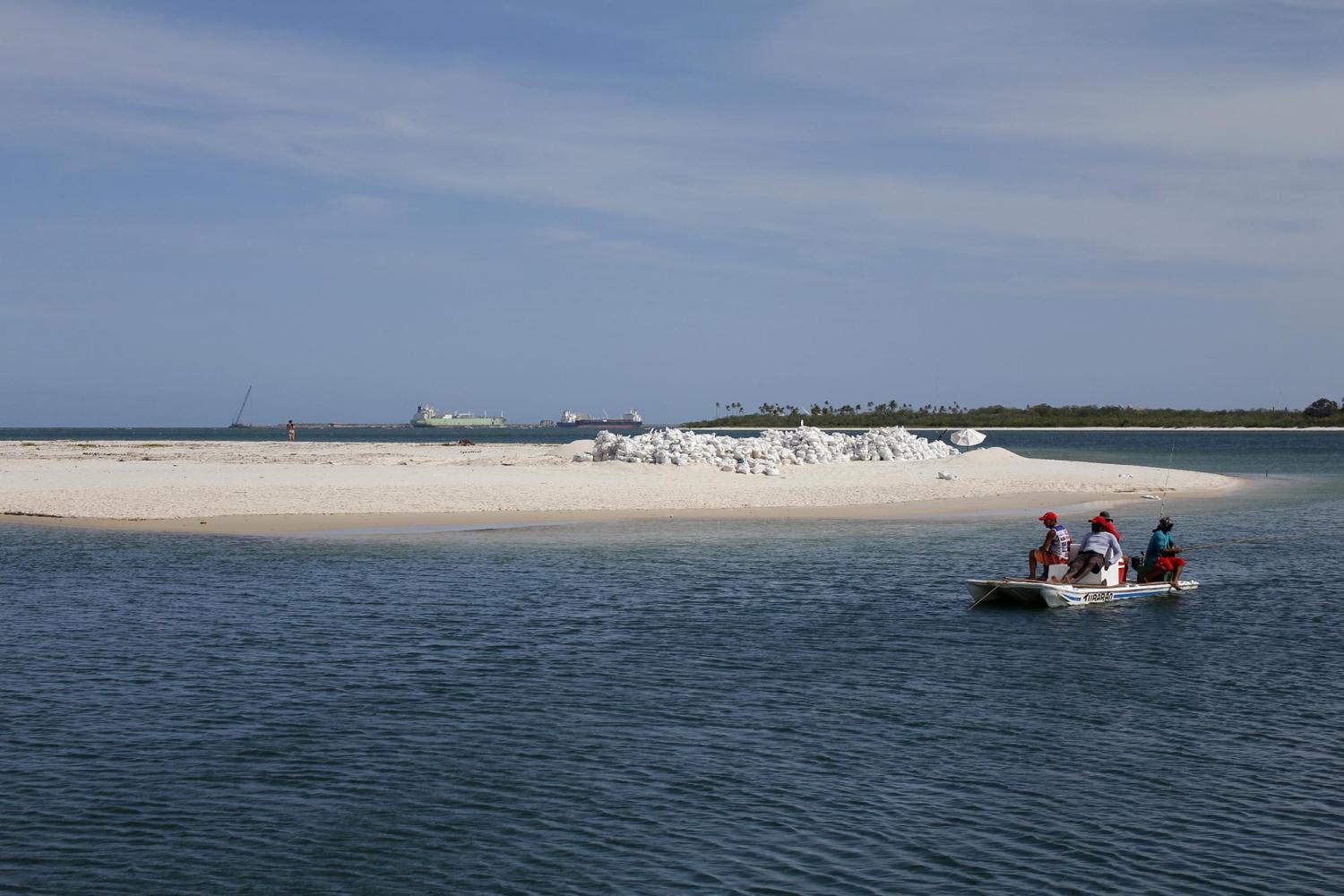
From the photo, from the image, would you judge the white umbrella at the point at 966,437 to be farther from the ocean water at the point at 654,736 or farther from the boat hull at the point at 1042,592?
the boat hull at the point at 1042,592

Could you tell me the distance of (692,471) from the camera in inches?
2095

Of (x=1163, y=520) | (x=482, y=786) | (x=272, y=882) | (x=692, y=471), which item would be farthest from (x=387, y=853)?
(x=692, y=471)

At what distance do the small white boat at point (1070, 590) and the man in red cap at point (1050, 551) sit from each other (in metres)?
0.15

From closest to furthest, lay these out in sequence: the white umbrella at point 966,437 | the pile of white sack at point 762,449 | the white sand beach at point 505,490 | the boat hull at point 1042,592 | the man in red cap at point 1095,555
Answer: the boat hull at point 1042,592
the man in red cap at point 1095,555
the white sand beach at point 505,490
the pile of white sack at point 762,449
the white umbrella at point 966,437

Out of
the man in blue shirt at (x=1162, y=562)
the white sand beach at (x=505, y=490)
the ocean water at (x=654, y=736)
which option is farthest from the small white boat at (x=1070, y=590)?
the white sand beach at (x=505, y=490)

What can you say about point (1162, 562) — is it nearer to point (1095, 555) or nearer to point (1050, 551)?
point (1095, 555)

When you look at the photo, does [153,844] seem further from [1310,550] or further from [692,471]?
[692,471]

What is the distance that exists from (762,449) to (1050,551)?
37.5 m

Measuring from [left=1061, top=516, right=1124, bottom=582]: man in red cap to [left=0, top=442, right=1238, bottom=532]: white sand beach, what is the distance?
16.7m

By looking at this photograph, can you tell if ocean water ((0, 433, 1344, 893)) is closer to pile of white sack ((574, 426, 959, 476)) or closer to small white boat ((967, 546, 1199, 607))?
small white boat ((967, 546, 1199, 607))

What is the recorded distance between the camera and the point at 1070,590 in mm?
23953

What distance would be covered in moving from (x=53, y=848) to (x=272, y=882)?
2142 mm

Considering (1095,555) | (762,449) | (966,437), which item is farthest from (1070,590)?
(966,437)

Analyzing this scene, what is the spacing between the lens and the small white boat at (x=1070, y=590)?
77.2ft
